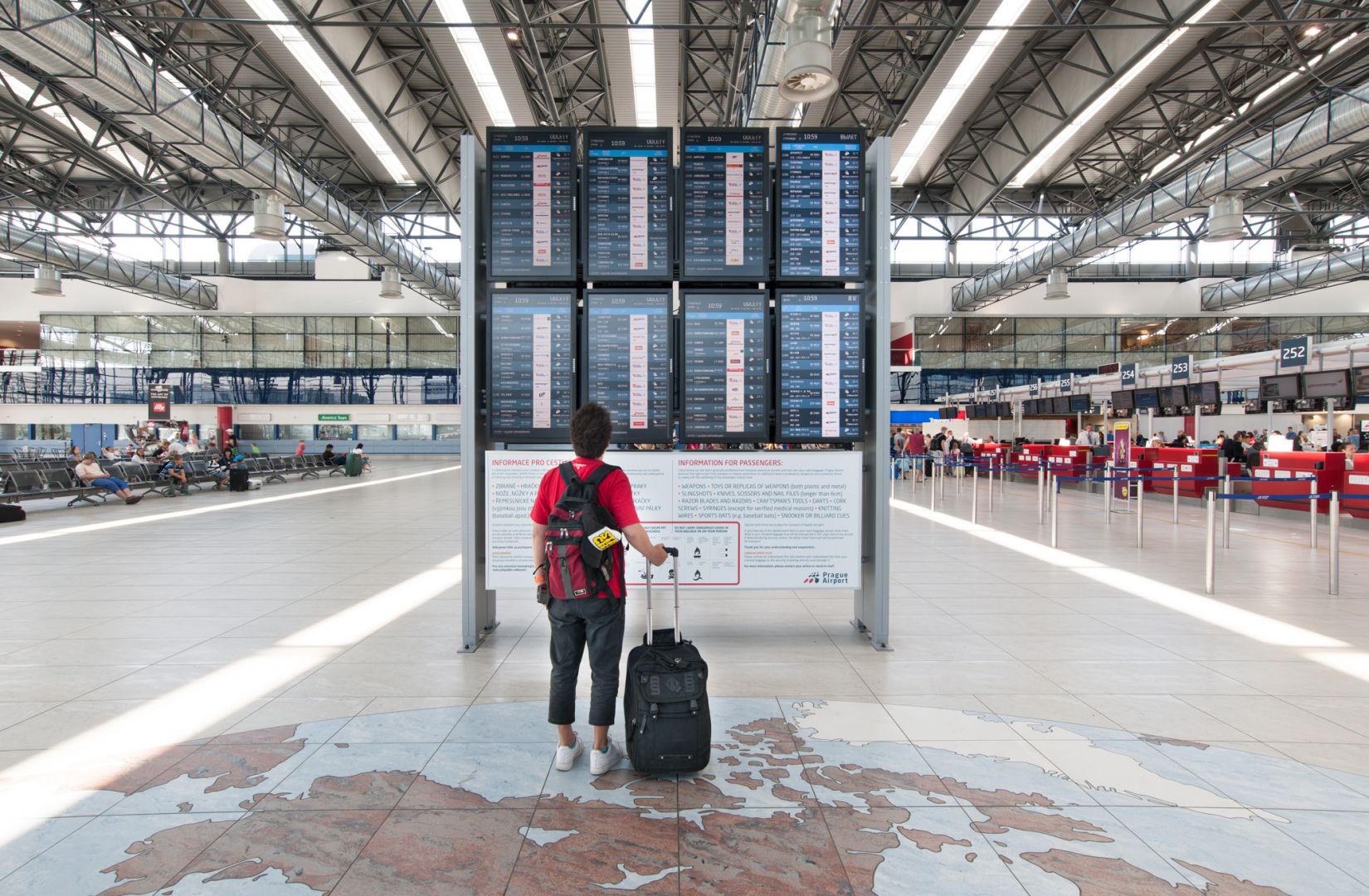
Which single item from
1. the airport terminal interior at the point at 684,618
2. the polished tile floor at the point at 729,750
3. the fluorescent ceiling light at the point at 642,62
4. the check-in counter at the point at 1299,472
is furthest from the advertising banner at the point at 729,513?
the check-in counter at the point at 1299,472

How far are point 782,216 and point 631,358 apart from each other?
148 cm

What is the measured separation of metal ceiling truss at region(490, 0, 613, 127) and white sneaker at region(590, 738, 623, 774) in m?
11.3

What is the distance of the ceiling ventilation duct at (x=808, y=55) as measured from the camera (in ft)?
26.3

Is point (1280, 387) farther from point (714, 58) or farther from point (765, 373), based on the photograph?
point (714, 58)

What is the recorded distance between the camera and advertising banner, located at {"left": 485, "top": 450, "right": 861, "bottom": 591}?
184 inches

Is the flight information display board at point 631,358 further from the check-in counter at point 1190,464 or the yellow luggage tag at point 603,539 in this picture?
the check-in counter at point 1190,464

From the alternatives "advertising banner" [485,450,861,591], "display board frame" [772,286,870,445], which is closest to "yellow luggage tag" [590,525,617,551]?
"advertising banner" [485,450,861,591]

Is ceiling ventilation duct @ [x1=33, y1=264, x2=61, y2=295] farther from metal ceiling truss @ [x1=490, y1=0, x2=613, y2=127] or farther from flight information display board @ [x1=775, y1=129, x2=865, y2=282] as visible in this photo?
flight information display board @ [x1=775, y1=129, x2=865, y2=282]

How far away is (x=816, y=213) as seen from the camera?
15.9ft

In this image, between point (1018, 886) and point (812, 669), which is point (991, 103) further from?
point (1018, 886)

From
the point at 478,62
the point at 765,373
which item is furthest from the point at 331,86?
the point at 765,373

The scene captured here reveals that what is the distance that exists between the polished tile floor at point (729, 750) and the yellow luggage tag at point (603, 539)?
100cm

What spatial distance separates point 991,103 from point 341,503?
19.8m

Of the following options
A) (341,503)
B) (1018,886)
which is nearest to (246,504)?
(341,503)
